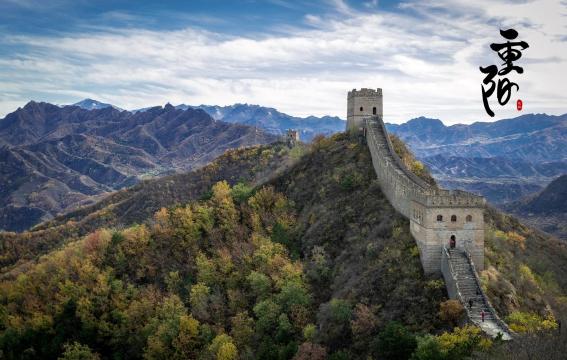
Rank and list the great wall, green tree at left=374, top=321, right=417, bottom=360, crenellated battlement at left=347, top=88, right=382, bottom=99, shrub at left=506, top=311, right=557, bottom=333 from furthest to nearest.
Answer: crenellated battlement at left=347, top=88, right=382, bottom=99 < the great wall < green tree at left=374, top=321, right=417, bottom=360 < shrub at left=506, top=311, right=557, bottom=333

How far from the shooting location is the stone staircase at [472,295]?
138 feet

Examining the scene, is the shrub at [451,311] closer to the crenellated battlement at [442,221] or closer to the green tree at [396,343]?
the green tree at [396,343]

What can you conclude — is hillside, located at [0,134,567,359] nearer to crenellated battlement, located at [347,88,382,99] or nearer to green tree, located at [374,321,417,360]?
green tree, located at [374,321,417,360]

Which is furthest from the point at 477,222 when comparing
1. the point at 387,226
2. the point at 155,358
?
the point at 155,358

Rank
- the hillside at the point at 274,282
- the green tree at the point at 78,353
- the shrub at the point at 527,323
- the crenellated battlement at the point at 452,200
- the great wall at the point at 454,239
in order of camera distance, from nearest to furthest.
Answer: the shrub at the point at 527,323, the great wall at the point at 454,239, the hillside at the point at 274,282, the crenellated battlement at the point at 452,200, the green tree at the point at 78,353

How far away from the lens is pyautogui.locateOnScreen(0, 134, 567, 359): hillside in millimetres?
51094

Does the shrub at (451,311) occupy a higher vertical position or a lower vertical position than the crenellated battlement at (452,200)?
lower

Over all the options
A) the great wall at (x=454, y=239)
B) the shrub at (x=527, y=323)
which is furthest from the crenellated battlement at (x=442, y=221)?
the shrub at (x=527, y=323)

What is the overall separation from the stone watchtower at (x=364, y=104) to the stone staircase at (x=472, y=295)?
149 feet

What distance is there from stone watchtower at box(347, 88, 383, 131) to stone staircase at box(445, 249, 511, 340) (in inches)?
1785

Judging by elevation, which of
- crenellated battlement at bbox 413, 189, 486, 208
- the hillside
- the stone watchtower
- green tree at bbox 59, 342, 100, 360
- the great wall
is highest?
the stone watchtower

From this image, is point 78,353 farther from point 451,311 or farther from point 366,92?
point 366,92

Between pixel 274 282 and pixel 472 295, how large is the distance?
3152 cm

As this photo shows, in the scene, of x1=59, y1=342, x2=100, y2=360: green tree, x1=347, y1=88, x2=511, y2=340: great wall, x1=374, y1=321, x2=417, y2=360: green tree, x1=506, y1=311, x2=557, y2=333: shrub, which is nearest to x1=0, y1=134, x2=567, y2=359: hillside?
x1=374, y1=321, x2=417, y2=360: green tree
